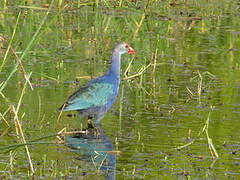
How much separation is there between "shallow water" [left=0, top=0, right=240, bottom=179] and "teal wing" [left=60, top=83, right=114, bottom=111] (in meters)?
0.28

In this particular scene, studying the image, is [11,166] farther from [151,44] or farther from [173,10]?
[173,10]

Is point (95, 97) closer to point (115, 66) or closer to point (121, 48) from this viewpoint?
point (115, 66)

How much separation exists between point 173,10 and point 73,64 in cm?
550

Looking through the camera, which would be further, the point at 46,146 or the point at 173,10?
the point at 173,10

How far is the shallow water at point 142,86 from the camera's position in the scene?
780cm

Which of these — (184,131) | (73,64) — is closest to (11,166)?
(184,131)

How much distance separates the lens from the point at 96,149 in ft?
27.4

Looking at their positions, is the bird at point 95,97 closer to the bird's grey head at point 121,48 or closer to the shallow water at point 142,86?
the shallow water at point 142,86

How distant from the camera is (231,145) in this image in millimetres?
8648

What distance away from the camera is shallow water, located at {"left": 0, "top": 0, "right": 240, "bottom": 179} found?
780cm

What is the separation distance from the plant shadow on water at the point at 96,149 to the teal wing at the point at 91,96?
286 mm

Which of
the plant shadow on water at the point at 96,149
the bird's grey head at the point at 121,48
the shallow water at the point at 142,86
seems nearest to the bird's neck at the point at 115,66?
the bird's grey head at the point at 121,48

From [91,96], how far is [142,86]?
2.10m

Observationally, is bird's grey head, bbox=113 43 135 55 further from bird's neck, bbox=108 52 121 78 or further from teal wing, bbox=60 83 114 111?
teal wing, bbox=60 83 114 111
